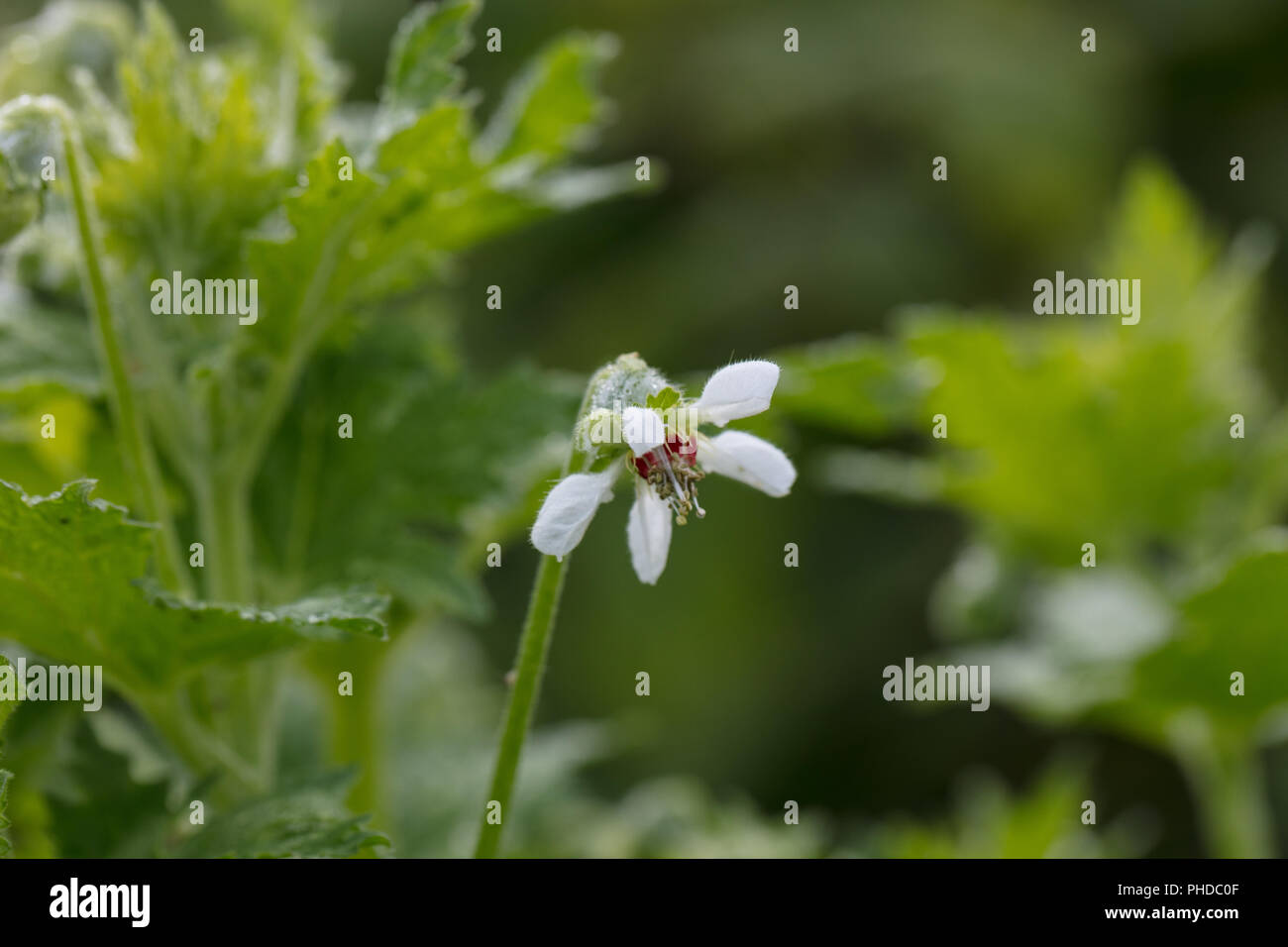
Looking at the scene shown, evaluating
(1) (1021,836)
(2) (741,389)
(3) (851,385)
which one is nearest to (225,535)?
(2) (741,389)

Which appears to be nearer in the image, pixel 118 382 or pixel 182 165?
pixel 118 382

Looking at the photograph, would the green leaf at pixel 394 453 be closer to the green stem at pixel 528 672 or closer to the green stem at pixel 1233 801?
the green stem at pixel 528 672

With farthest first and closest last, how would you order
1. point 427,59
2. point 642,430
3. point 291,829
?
1. point 427,59
2. point 291,829
3. point 642,430

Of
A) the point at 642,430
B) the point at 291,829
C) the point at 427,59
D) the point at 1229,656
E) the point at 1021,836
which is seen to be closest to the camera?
the point at 642,430

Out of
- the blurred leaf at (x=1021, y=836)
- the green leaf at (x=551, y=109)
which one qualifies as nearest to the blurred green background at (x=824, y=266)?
the blurred leaf at (x=1021, y=836)

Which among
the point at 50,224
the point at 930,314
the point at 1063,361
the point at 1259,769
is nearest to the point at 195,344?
the point at 50,224

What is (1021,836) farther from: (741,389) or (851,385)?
(741,389)

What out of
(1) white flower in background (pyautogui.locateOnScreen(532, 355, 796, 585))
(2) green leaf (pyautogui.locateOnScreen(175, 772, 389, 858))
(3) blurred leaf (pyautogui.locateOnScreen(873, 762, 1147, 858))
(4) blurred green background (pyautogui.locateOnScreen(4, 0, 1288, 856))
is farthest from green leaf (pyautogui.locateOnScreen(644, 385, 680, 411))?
(4) blurred green background (pyautogui.locateOnScreen(4, 0, 1288, 856))
